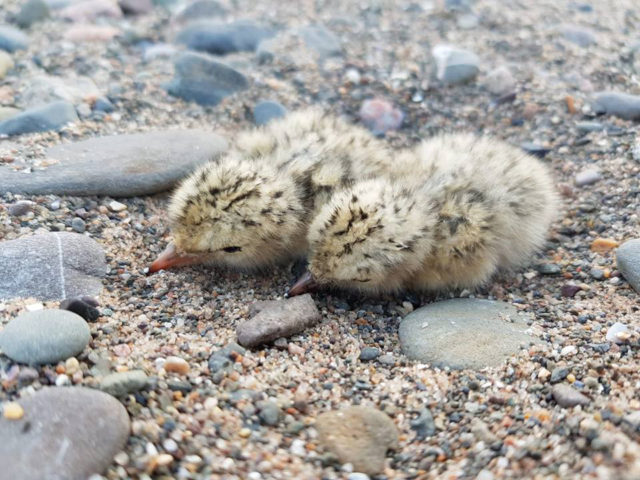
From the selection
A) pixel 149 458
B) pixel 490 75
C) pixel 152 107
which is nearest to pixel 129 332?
pixel 149 458

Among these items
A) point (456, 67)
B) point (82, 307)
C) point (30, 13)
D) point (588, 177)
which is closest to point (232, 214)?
point (82, 307)

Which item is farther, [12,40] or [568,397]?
[12,40]

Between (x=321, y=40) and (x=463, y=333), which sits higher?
(x=321, y=40)

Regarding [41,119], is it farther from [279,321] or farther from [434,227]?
[434,227]

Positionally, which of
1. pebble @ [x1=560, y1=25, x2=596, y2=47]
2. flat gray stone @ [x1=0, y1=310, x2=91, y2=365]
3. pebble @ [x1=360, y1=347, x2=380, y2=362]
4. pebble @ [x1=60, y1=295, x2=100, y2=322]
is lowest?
pebble @ [x1=360, y1=347, x2=380, y2=362]

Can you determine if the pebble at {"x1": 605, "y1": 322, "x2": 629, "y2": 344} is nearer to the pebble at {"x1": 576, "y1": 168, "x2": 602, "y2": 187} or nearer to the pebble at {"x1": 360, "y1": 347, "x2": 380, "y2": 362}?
the pebble at {"x1": 360, "y1": 347, "x2": 380, "y2": 362}

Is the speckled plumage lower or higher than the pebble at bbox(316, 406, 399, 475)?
higher

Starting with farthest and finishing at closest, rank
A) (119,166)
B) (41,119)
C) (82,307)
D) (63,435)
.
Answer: (41,119), (119,166), (82,307), (63,435)

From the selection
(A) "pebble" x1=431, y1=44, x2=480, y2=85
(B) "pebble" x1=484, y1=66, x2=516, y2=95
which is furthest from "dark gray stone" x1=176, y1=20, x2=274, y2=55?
(B) "pebble" x1=484, y1=66, x2=516, y2=95
